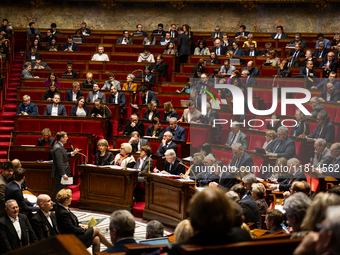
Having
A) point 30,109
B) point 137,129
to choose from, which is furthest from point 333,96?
point 30,109

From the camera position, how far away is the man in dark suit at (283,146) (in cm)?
537

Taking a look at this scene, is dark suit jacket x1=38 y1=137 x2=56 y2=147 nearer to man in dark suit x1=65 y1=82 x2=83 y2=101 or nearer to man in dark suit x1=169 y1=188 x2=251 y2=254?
man in dark suit x1=65 y1=82 x2=83 y2=101

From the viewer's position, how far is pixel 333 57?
28.1 feet

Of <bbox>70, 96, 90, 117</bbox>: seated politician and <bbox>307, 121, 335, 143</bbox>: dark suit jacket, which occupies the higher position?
<bbox>70, 96, 90, 117</bbox>: seated politician

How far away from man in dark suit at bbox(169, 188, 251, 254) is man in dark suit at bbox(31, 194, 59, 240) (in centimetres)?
242

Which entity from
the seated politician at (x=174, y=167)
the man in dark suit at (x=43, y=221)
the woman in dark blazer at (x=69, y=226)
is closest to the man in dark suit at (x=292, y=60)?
the seated politician at (x=174, y=167)

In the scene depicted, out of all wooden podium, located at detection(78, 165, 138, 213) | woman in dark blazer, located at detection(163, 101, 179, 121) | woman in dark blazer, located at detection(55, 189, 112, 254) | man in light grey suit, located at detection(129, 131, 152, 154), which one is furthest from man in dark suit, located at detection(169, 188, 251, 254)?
woman in dark blazer, located at detection(163, 101, 179, 121)

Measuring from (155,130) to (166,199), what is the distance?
1779 millimetres

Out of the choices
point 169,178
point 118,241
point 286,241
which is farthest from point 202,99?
point 286,241

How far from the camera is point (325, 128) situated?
5637mm

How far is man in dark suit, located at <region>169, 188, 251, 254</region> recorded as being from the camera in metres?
1.60

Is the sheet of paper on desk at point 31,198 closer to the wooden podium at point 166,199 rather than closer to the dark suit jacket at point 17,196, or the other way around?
the dark suit jacket at point 17,196

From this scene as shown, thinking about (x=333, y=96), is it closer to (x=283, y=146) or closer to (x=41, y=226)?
(x=283, y=146)

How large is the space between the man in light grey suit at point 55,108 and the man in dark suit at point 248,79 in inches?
133
